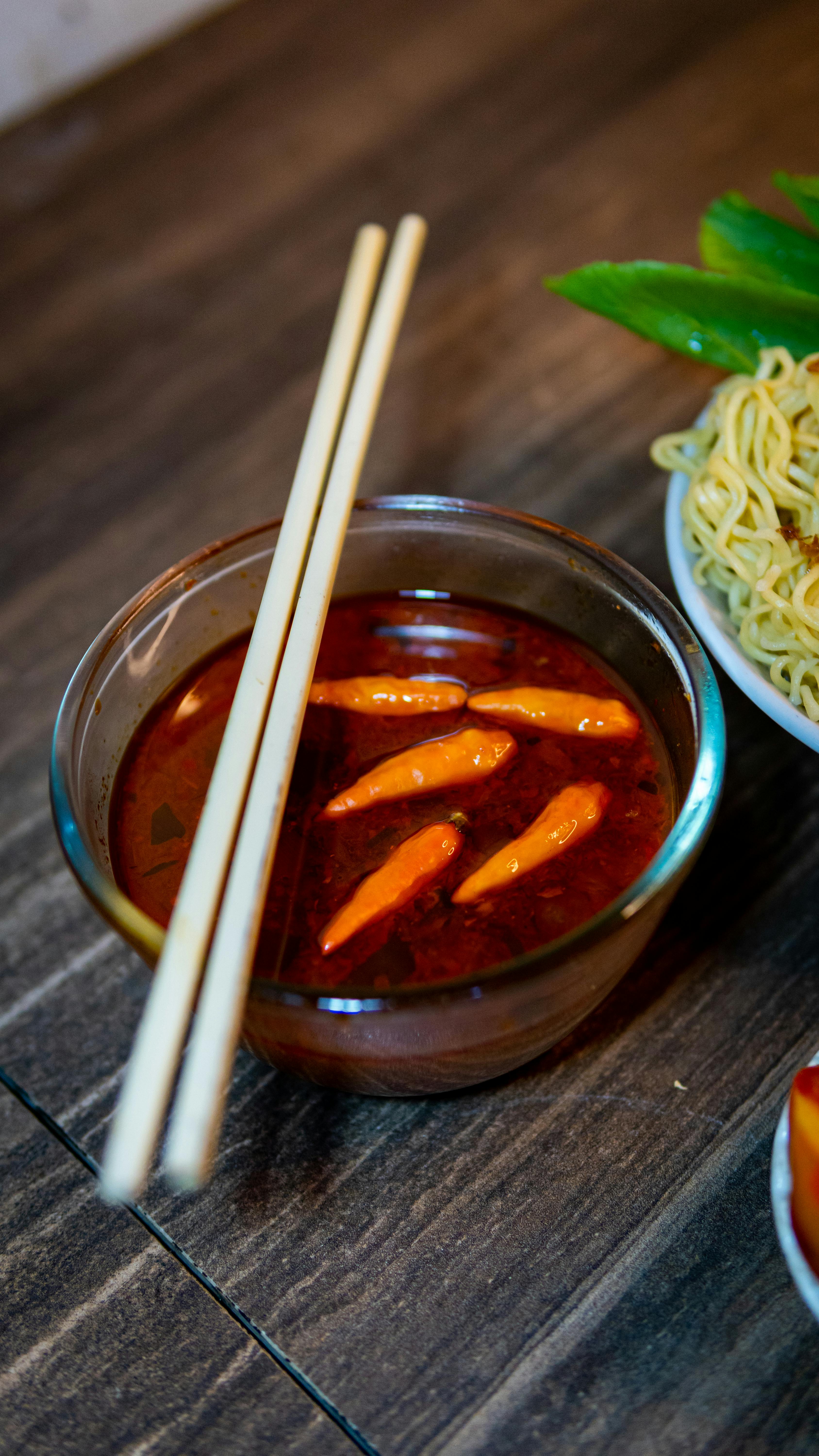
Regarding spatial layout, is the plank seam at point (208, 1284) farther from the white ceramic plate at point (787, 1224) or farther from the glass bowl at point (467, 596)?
the white ceramic plate at point (787, 1224)

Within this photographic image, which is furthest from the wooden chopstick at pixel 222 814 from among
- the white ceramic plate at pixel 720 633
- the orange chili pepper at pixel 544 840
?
the white ceramic plate at pixel 720 633

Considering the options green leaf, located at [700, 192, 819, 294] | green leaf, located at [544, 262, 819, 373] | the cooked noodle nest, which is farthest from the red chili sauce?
green leaf, located at [700, 192, 819, 294]

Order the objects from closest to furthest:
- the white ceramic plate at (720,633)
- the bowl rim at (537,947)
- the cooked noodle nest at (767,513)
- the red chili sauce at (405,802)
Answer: the bowl rim at (537,947) < the red chili sauce at (405,802) < the white ceramic plate at (720,633) < the cooked noodle nest at (767,513)

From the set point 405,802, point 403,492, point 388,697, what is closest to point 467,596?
point 388,697

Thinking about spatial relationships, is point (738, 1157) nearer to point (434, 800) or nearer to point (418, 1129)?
point (418, 1129)

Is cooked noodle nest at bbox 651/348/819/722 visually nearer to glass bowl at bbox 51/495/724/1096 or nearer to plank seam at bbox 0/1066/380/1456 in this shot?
glass bowl at bbox 51/495/724/1096

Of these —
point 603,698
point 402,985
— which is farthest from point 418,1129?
point 603,698
